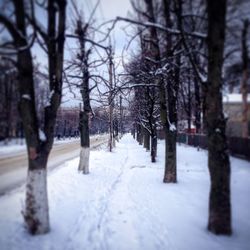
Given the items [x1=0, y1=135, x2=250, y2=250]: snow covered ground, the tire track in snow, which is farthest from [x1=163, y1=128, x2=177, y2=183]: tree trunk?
the tire track in snow

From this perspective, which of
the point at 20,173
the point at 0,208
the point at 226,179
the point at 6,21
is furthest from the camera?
the point at 20,173

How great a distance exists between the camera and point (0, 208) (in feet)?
22.5

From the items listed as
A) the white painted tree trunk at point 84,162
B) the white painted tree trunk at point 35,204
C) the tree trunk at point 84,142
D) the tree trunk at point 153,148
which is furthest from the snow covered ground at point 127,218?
the tree trunk at point 153,148

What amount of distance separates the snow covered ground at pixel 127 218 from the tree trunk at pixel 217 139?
0.43m

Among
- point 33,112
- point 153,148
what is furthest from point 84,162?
point 33,112

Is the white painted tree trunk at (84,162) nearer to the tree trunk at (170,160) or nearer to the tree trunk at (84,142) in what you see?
the tree trunk at (84,142)

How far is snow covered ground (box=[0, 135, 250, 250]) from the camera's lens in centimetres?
484

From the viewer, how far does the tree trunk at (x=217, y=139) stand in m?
4.95

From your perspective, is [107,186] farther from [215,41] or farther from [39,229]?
[215,41]

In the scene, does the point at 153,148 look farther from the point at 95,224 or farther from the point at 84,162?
the point at 95,224

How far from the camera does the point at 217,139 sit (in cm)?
503

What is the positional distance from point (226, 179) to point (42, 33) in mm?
4178

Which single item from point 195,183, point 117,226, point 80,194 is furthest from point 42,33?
point 195,183

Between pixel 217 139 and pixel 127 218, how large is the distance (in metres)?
2.65
